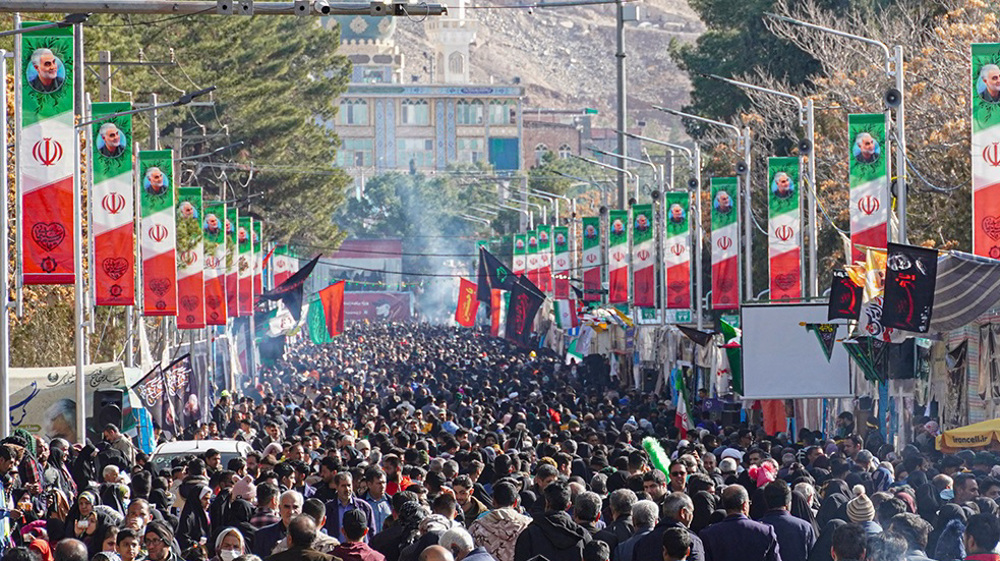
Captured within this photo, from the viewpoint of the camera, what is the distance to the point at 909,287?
1900cm

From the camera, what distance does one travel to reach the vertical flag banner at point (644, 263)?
38.7 metres

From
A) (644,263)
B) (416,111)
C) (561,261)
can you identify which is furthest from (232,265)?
(416,111)

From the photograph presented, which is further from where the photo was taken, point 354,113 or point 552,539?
point 354,113

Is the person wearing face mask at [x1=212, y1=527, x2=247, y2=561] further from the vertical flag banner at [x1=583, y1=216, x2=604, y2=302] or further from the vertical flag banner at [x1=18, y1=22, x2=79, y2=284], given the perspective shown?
the vertical flag banner at [x1=583, y1=216, x2=604, y2=302]

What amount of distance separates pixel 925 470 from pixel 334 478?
205 inches

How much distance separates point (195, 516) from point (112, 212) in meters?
11.3

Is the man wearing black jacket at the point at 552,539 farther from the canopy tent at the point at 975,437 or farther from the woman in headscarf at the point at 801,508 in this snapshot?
the canopy tent at the point at 975,437

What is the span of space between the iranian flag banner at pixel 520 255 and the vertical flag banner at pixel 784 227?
30525 millimetres

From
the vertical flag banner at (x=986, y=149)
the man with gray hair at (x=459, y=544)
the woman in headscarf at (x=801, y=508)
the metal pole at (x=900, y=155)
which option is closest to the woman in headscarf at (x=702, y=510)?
the woman in headscarf at (x=801, y=508)

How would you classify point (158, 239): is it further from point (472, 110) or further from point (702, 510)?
point (472, 110)

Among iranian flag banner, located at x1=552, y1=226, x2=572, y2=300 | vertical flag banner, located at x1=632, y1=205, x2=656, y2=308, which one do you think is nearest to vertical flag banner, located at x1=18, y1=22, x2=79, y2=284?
vertical flag banner, located at x1=632, y1=205, x2=656, y2=308

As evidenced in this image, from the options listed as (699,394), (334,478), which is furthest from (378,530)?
(699,394)

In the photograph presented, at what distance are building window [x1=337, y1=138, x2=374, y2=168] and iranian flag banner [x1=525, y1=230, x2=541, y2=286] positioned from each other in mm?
123125

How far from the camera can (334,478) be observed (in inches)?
512
